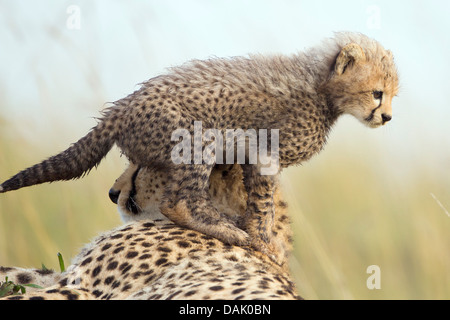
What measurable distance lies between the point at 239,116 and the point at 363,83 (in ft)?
1.60

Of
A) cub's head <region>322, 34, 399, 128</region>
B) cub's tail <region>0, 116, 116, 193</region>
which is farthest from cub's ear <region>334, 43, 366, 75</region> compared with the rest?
cub's tail <region>0, 116, 116, 193</region>

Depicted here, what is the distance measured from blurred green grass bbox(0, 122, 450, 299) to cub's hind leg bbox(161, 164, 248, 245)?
0.57m

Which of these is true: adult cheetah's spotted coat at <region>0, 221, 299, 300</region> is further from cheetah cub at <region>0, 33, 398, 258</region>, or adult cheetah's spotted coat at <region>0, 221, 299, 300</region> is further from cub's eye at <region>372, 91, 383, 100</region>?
cub's eye at <region>372, 91, 383, 100</region>

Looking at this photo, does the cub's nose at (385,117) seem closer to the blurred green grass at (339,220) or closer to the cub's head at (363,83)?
the cub's head at (363,83)

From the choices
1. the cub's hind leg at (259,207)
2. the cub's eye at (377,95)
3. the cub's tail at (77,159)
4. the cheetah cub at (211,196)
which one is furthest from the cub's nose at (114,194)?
the cub's eye at (377,95)

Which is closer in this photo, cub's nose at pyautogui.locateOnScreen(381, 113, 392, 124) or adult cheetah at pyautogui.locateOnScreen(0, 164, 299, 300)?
adult cheetah at pyautogui.locateOnScreen(0, 164, 299, 300)

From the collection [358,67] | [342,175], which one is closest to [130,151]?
[358,67]

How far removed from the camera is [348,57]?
3000 millimetres

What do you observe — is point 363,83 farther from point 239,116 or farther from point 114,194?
point 114,194

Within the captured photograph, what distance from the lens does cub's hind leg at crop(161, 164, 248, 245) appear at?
2762 mm

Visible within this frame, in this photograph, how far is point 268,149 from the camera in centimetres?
288

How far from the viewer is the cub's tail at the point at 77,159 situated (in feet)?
9.18

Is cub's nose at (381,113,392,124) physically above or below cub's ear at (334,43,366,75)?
below

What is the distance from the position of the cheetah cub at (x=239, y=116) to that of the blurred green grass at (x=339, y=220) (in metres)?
0.42
